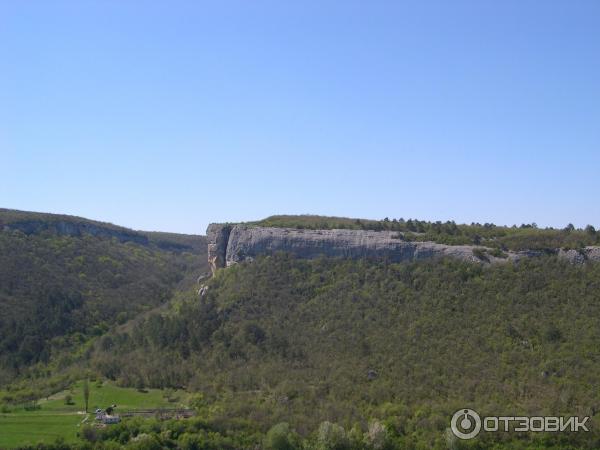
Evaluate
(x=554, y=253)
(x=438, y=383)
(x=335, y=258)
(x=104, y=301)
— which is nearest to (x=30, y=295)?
(x=104, y=301)

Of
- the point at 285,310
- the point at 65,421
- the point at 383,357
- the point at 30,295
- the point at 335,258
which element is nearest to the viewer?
the point at 65,421

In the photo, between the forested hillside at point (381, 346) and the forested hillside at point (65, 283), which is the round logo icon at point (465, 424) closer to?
the forested hillside at point (381, 346)

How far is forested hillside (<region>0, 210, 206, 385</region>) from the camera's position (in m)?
72.1

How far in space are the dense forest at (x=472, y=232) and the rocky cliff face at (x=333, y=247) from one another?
1.10m

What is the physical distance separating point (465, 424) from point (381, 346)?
11213 mm

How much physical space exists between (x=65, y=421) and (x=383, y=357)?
2343 cm

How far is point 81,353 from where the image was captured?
227ft

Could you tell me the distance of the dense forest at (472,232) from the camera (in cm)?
6000

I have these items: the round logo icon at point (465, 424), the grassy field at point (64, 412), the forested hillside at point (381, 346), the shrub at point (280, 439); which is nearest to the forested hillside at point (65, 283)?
the forested hillside at point (381, 346)

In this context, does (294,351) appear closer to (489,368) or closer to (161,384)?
(161,384)

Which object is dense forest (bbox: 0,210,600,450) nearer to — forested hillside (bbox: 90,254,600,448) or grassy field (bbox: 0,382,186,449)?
forested hillside (bbox: 90,254,600,448)

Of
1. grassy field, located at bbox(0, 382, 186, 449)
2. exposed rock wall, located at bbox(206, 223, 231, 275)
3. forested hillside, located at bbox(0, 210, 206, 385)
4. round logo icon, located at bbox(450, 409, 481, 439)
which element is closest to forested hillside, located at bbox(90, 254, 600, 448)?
round logo icon, located at bbox(450, 409, 481, 439)

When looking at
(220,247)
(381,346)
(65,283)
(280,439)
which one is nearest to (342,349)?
(381,346)

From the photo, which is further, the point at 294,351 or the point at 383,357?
the point at 294,351
